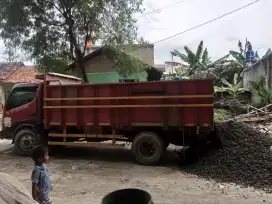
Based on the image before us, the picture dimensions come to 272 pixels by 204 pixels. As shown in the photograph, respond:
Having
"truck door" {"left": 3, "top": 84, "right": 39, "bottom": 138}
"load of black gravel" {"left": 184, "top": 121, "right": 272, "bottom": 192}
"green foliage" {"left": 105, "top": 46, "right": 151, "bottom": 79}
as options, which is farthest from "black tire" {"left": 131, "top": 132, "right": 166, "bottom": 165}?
"green foliage" {"left": 105, "top": 46, "right": 151, "bottom": 79}

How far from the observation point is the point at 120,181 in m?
6.40

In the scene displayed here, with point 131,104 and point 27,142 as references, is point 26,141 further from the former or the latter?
point 131,104

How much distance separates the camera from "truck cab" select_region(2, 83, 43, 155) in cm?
880

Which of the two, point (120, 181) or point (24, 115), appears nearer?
point (120, 181)

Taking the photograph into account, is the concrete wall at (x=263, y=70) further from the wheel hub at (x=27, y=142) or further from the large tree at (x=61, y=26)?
the wheel hub at (x=27, y=142)

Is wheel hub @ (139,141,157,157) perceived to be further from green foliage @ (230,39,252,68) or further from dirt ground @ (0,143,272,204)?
green foliage @ (230,39,252,68)

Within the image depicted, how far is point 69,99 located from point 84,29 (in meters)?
7.19

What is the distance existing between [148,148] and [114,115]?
1228mm

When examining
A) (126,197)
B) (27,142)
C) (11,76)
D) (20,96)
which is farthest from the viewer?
(11,76)

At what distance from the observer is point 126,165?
7.74 meters

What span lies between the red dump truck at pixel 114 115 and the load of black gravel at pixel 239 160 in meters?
0.58

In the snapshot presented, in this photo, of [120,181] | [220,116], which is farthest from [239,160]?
[220,116]

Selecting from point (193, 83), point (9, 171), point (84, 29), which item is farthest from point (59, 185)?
point (84, 29)

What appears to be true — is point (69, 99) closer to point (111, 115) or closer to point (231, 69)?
point (111, 115)
